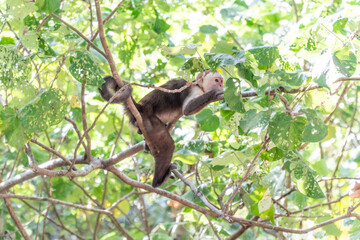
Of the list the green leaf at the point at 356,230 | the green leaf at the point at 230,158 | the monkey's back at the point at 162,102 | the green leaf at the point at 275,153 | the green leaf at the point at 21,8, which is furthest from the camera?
the monkey's back at the point at 162,102

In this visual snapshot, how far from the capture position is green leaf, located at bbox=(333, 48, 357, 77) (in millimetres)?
2242

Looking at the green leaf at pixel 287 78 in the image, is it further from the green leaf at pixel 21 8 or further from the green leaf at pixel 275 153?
the green leaf at pixel 21 8

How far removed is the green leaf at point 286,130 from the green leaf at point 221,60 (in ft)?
1.34

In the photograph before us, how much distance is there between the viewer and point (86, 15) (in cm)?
503

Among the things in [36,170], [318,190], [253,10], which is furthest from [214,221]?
[253,10]

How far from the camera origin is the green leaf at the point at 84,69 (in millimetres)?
2656

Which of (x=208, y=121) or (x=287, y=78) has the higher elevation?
(x=287, y=78)

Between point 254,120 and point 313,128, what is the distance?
36 cm

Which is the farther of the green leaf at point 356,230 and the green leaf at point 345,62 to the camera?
the green leaf at point 356,230

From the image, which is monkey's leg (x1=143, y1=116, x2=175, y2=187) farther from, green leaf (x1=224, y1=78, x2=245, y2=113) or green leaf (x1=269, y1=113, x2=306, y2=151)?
green leaf (x1=269, y1=113, x2=306, y2=151)

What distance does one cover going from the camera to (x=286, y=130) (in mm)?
2588

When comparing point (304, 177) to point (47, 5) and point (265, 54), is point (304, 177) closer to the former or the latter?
point (265, 54)

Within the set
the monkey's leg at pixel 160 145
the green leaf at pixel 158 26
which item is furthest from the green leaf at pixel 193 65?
the green leaf at pixel 158 26

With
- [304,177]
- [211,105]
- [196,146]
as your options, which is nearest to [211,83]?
[211,105]
